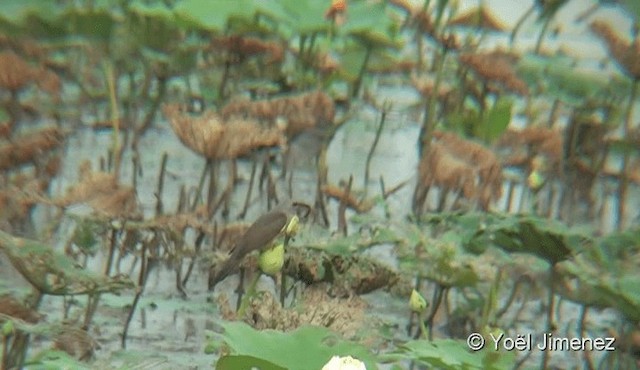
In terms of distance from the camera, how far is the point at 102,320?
2.77 m

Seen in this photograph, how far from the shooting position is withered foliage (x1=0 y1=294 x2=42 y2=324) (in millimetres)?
2119

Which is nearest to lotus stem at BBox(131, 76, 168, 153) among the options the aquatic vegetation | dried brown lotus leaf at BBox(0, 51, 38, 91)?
the aquatic vegetation

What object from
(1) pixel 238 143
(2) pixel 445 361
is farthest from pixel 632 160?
(2) pixel 445 361

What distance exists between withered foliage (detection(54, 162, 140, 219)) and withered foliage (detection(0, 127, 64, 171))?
0.30 m

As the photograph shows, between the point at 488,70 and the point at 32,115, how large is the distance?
1288 millimetres

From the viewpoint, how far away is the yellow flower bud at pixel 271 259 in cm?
225

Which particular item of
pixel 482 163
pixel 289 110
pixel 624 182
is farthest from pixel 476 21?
pixel 482 163

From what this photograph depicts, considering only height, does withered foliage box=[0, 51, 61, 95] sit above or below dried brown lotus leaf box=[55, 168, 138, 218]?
above

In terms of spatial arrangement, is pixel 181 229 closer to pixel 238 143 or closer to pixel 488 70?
pixel 238 143

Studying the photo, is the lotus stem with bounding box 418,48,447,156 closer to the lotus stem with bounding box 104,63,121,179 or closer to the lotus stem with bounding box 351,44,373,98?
the lotus stem with bounding box 351,44,373,98

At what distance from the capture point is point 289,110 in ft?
11.7

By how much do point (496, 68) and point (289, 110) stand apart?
65 cm

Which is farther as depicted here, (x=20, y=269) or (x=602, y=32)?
(x=602, y=32)

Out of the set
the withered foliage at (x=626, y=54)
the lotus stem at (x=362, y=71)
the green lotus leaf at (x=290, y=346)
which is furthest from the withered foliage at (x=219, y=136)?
the green lotus leaf at (x=290, y=346)
